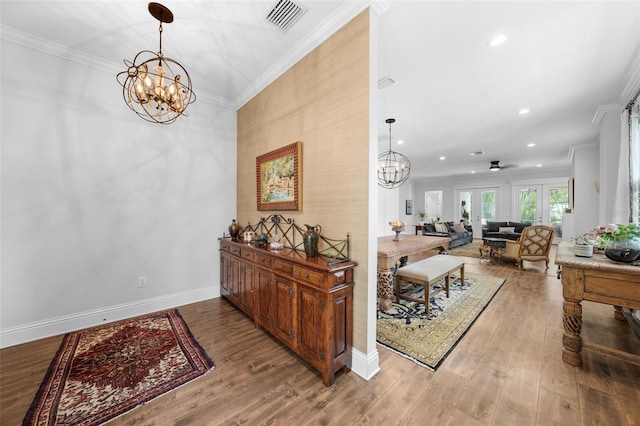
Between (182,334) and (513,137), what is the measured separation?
720cm

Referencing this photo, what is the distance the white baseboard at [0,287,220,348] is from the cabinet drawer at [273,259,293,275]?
1.94 m

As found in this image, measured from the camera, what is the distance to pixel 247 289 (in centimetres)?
283

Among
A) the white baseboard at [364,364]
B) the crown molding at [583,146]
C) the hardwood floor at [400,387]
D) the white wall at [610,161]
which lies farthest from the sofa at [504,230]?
the white baseboard at [364,364]

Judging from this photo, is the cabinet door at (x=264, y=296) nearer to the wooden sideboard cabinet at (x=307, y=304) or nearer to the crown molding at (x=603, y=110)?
the wooden sideboard cabinet at (x=307, y=304)

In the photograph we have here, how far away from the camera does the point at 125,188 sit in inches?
117

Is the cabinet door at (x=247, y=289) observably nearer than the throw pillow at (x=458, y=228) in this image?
Yes

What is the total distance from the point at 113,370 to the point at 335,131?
2786mm

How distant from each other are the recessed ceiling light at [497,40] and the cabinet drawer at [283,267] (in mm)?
2907

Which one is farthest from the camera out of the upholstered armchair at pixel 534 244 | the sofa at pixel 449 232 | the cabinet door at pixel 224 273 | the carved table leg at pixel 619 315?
the sofa at pixel 449 232

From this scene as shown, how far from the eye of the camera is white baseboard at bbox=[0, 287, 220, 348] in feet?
7.83

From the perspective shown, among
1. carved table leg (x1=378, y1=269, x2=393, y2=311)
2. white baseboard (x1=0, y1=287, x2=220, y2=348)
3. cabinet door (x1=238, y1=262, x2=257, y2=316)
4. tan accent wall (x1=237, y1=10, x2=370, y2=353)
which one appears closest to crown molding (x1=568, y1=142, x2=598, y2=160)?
carved table leg (x1=378, y1=269, x2=393, y2=311)

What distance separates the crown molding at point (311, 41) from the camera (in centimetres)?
191

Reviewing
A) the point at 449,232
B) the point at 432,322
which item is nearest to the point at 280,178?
the point at 432,322

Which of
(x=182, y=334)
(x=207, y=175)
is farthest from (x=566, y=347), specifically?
(x=207, y=175)
